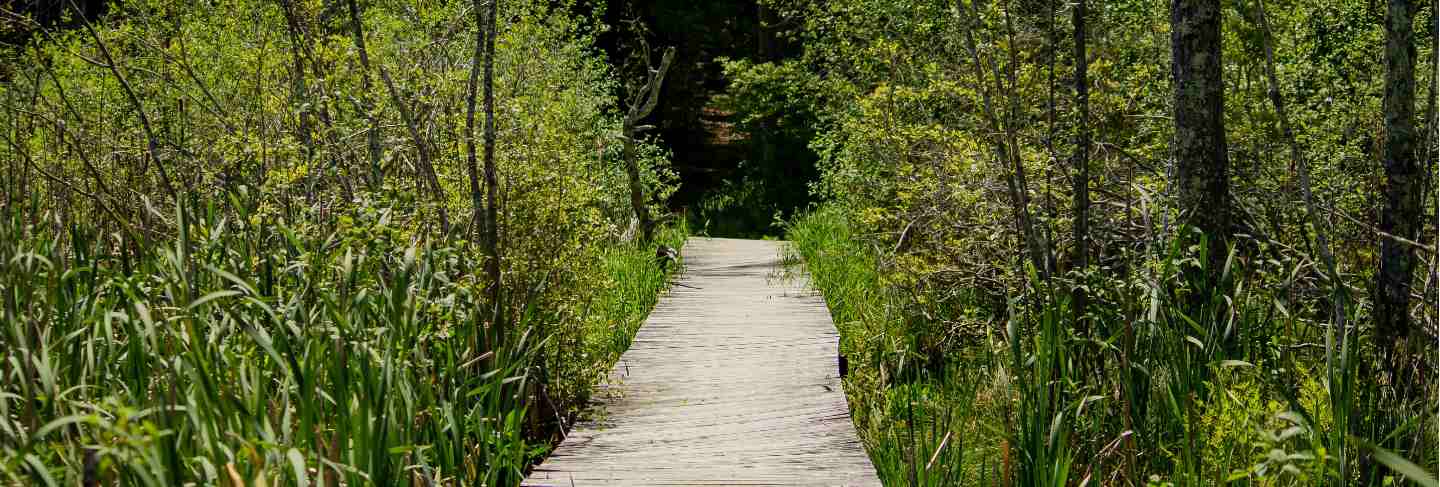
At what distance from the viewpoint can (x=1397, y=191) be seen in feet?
13.7

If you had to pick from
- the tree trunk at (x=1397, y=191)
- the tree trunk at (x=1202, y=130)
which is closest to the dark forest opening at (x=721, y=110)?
the tree trunk at (x=1202, y=130)

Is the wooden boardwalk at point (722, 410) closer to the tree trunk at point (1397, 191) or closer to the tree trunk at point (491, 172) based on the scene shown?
the tree trunk at point (491, 172)

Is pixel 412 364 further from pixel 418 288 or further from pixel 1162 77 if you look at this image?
pixel 1162 77

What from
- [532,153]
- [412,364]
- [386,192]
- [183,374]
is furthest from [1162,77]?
[183,374]

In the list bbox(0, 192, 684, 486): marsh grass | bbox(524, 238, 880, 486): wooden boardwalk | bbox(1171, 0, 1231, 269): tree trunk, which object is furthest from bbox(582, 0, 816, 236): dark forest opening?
bbox(0, 192, 684, 486): marsh grass

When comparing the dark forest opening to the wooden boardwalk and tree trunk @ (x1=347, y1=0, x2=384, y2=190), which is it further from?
tree trunk @ (x1=347, y1=0, x2=384, y2=190)

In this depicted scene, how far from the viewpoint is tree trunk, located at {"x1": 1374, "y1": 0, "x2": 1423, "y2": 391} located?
405 cm

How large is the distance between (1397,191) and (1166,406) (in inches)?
46.8

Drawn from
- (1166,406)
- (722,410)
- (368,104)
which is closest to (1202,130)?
(1166,406)

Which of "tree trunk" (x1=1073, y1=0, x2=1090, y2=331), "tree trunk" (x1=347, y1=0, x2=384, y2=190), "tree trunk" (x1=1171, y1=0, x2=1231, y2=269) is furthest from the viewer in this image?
"tree trunk" (x1=1171, y1=0, x2=1231, y2=269)

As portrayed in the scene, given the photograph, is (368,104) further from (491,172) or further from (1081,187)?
(1081,187)

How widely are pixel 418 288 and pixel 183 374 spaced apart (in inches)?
31.5

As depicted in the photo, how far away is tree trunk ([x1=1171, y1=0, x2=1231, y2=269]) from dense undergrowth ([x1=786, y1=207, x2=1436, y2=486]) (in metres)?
0.29

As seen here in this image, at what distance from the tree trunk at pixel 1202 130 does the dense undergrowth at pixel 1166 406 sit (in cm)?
29
